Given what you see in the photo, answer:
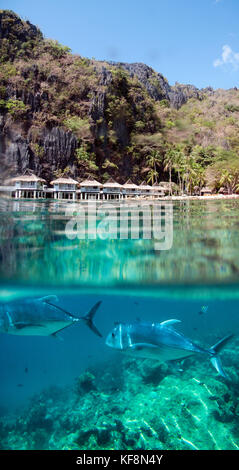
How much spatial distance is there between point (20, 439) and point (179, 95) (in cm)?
14200

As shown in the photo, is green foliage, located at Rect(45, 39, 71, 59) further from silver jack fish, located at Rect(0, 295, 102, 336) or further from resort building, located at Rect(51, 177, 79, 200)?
silver jack fish, located at Rect(0, 295, 102, 336)

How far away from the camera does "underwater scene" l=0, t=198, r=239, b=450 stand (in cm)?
516

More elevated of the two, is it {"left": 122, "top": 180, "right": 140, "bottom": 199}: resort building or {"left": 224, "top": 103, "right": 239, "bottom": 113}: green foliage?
{"left": 224, "top": 103, "right": 239, "bottom": 113}: green foliage

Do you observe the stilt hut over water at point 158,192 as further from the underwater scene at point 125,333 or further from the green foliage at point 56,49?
the underwater scene at point 125,333

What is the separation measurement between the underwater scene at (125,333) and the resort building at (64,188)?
35929 mm

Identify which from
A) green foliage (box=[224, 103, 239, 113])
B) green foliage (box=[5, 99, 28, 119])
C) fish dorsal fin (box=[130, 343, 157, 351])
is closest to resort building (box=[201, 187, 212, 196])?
green foliage (box=[5, 99, 28, 119])

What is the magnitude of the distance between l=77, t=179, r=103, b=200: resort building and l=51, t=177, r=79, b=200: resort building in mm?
1346

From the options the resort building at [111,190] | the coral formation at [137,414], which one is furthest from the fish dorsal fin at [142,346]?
the resort building at [111,190]

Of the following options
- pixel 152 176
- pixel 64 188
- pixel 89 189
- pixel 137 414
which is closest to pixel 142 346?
pixel 137 414

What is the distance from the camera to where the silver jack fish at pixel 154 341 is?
4508mm

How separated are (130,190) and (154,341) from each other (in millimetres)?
53373

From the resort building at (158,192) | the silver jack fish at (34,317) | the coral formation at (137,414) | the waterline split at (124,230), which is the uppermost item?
the resort building at (158,192)
